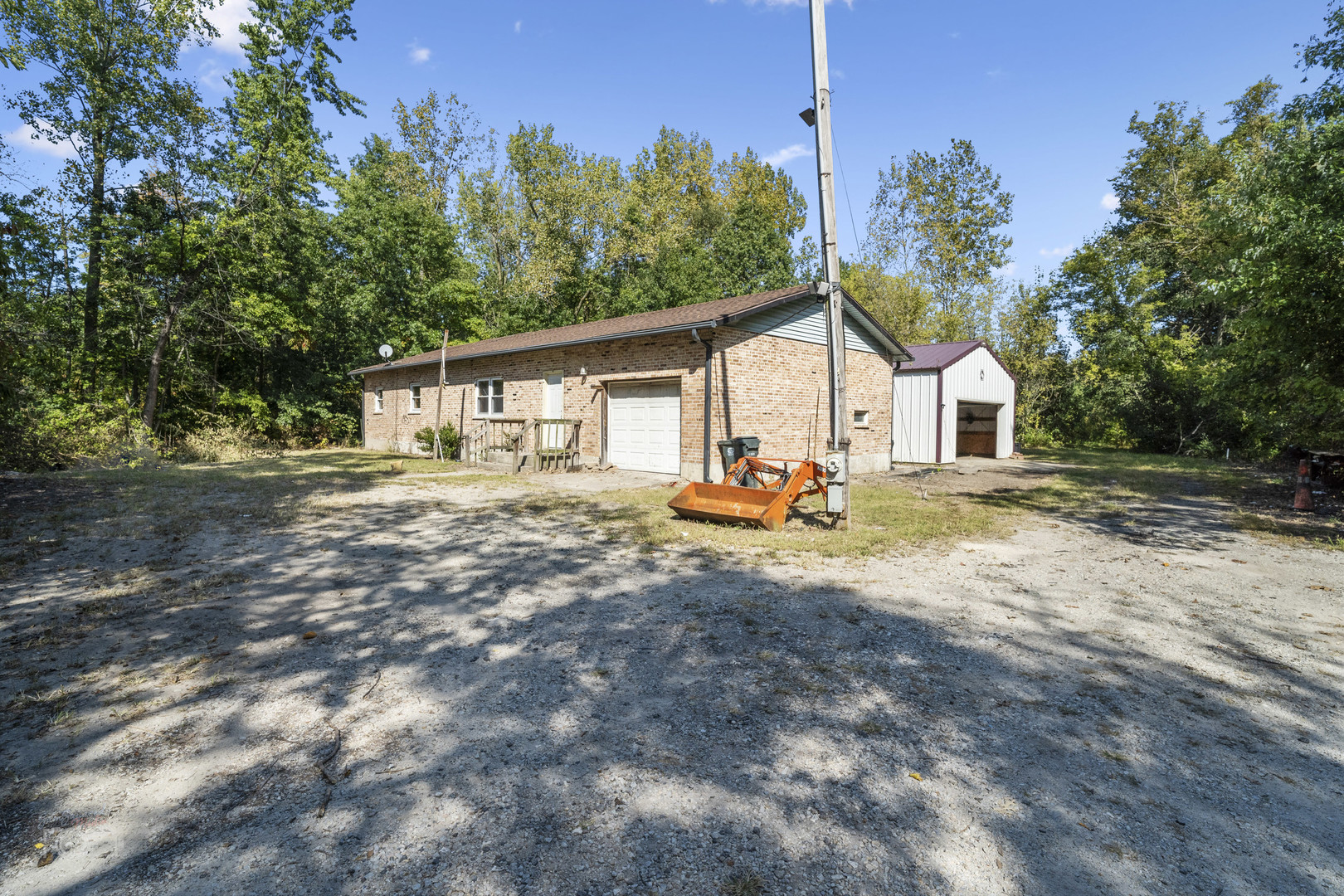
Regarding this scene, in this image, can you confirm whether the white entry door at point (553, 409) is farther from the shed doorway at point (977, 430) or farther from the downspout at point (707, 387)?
the shed doorway at point (977, 430)

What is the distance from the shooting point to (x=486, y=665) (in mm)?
3781

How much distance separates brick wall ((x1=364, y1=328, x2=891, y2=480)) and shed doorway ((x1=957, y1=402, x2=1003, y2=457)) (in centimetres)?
707

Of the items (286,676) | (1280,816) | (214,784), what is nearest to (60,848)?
(214,784)

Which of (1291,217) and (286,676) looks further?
(1291,217)

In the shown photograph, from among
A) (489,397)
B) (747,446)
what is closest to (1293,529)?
(747,446)

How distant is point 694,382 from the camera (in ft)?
41.5

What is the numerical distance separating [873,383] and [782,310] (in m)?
4.90

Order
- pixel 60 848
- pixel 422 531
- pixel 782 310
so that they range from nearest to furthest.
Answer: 1. pixel 60 848
2. pixel 422 531
3. pixel 782 310

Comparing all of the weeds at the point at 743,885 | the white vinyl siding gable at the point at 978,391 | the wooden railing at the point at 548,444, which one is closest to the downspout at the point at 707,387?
the wooden railing at the point at 548,444

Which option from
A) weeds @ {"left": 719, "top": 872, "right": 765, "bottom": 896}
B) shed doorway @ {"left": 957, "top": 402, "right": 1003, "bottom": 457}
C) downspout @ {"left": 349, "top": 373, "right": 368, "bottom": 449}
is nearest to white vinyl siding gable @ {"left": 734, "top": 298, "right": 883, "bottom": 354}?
shed doorway @ {"left": 957, "top": 402, "right": 1003, "bottom": 457}

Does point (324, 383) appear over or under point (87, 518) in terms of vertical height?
over

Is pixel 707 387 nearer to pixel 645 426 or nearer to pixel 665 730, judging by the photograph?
pixel 645 426

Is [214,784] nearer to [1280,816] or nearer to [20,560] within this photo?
[1280,816]

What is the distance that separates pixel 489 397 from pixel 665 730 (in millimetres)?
17258
